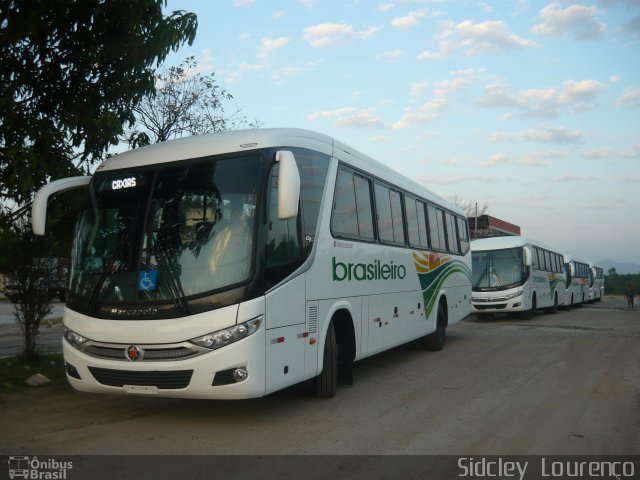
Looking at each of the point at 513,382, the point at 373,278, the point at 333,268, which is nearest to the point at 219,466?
the point at 333,268

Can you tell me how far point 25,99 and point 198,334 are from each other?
15.2 ft

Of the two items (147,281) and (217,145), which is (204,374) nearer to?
(147,281)

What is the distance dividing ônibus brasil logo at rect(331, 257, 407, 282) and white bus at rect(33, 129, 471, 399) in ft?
0.25

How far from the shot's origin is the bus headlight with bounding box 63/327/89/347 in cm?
687

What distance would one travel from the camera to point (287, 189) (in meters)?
6.30

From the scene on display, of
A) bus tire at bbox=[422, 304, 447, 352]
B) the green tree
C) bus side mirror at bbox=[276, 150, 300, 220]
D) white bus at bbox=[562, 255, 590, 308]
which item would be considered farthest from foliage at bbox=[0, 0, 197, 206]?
white bus at bbox=[562, 255, 590, 308]

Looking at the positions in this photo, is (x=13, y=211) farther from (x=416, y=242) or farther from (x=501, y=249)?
(x=501, y=249)

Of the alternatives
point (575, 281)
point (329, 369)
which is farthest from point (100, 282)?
point (575, 281)

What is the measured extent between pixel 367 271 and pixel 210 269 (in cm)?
338

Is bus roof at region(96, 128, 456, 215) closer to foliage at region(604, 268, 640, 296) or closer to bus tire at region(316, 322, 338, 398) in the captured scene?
bus tire at region(316, 322, 338, 398)

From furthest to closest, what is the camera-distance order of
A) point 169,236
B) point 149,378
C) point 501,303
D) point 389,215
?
point 501,303, point 389,215, point 169,236, point 149,378

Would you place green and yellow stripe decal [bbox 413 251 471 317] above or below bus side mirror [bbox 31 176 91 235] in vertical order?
below

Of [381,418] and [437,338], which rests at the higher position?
[437,338]

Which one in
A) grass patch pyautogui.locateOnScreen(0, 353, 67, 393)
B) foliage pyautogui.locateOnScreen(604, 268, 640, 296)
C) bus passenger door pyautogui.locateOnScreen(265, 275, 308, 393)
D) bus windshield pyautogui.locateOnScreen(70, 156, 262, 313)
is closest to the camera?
Answer: bus windshield pyautogui.locateOnScreen(70, 156, 262, 313)
